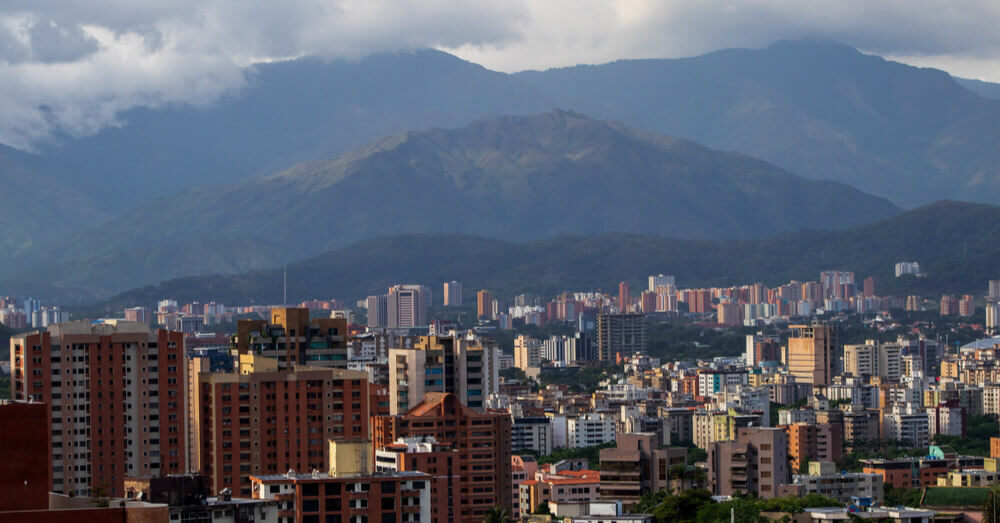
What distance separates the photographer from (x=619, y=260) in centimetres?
13962

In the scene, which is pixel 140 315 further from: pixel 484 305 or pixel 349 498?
pixel 349 498

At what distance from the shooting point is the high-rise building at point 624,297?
115938 millimetres

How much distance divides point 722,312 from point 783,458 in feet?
256

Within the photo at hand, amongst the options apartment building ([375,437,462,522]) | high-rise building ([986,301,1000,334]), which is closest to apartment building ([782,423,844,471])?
apartment building ([375,437,462,522])

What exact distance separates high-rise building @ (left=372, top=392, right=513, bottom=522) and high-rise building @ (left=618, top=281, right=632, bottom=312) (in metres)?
84.9

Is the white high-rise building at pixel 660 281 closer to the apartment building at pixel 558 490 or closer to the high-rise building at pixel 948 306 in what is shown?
the high-rise building at pixel 948 306

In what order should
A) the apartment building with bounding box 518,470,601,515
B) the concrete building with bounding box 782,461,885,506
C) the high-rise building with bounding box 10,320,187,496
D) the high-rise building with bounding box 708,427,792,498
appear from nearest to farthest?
the high-rise building with bounding box 10,320,187,496, the apartment building with bounding box 518,470,601,515, the high-rise building with bounding box 708,427,792,498, the concrete building with bounding box 782,461,885,506

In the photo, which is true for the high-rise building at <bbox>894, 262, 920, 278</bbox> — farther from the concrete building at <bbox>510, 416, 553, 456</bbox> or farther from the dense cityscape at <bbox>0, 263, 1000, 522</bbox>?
the concrete building at <bbox>510, 416, 553, 456</bbox>

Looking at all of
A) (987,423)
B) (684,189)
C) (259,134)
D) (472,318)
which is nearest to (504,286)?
(472,318)

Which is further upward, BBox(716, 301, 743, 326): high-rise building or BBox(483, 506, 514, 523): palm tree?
BBox(483, 506, 514, 523): palm tree

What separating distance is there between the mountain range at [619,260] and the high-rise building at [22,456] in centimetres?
11599

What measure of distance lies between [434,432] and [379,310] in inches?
3106

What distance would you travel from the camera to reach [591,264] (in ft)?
454

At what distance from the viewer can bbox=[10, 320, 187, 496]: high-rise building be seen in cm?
2852
